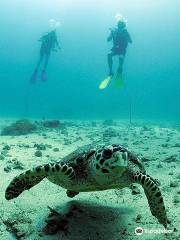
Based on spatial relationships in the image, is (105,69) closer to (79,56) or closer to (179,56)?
(79,56)

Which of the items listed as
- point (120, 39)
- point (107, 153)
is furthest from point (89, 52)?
point (107, 153)

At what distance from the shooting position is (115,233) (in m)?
4.10

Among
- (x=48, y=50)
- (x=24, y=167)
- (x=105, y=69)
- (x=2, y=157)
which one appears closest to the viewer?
(x=24, y=167)

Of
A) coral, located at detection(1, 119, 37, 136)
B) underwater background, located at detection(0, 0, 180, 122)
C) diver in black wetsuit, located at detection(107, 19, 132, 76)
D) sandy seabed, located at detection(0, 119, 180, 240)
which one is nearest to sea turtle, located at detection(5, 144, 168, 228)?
sandy seabed, located at detection(0, 119, 180, 240)

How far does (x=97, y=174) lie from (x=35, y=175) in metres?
0.78

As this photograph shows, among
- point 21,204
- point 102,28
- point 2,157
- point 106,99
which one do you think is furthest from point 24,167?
point 102,28

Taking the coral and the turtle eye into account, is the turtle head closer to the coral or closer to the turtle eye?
the turtle eye

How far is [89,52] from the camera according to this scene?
175 metres

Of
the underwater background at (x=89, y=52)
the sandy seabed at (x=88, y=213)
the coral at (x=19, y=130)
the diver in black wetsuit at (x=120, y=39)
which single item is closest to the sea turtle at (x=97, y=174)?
the sandy seabed at (x=88, y=213)

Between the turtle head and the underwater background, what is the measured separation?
135 metres

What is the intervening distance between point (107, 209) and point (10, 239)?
158 centimetres

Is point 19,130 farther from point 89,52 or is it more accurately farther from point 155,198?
point 89,52

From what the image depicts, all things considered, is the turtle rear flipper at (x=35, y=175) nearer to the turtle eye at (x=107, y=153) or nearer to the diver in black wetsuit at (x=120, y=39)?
the turtle eye at (x=107, y=153)

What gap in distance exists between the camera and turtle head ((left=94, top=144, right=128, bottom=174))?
3.46m
